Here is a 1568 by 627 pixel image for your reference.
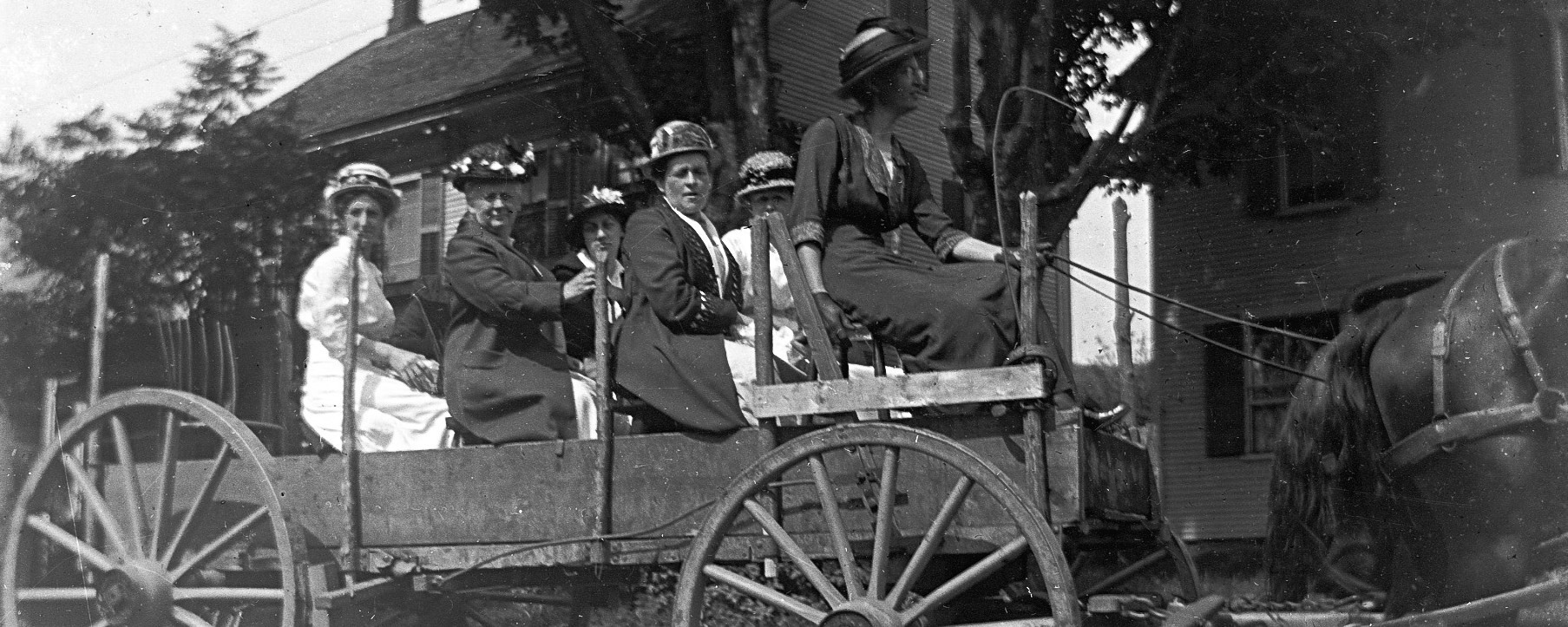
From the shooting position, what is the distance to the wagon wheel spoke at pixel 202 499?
16.6ft

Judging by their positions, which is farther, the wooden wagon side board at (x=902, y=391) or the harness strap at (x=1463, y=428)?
the harness strap at (x=1463, y=428)

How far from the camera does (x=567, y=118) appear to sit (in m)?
8.39

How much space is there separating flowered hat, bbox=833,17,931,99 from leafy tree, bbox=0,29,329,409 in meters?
3.29

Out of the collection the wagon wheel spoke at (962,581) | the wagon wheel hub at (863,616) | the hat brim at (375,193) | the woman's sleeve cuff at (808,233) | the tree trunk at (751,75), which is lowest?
the wagon wheel hub at (863,616)

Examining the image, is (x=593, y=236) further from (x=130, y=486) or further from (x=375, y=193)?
(x=130, y=486)

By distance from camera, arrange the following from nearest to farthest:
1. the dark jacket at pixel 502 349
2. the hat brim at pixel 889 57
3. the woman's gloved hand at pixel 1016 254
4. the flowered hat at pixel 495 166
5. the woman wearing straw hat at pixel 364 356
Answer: the woman's gloved hand at pixel 1016 254 → the hat brim at pixel 889 57 → the dark jacket at pixel 502 349 → the flowered hat at pixel 495 166 → the woman wearing straw hat at pixel 364 356

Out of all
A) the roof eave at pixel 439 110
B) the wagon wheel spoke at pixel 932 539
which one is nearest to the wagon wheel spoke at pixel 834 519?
the wagon wheel spoke at pixel 932 539

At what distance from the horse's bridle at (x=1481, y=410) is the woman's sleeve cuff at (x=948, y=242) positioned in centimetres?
147

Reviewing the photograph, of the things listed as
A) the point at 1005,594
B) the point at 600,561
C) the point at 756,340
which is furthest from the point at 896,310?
the point at 600,561

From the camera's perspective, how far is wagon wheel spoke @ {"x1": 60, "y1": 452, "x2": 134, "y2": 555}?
5.18m

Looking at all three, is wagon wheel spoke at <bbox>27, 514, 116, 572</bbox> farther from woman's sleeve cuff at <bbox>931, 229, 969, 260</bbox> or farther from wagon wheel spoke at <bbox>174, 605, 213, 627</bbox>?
woman's sleeve cuff at <bbox>931, 229, 969, 260</bbox>

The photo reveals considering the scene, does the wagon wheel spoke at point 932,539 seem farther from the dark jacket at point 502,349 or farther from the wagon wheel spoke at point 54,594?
the wagon wheel spoke at point 54,594

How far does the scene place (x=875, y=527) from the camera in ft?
13.5

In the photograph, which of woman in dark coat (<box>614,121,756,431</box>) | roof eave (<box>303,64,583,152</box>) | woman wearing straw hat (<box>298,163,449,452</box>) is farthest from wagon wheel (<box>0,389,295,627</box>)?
roof eave (<box>303,64,583,152</box>)
